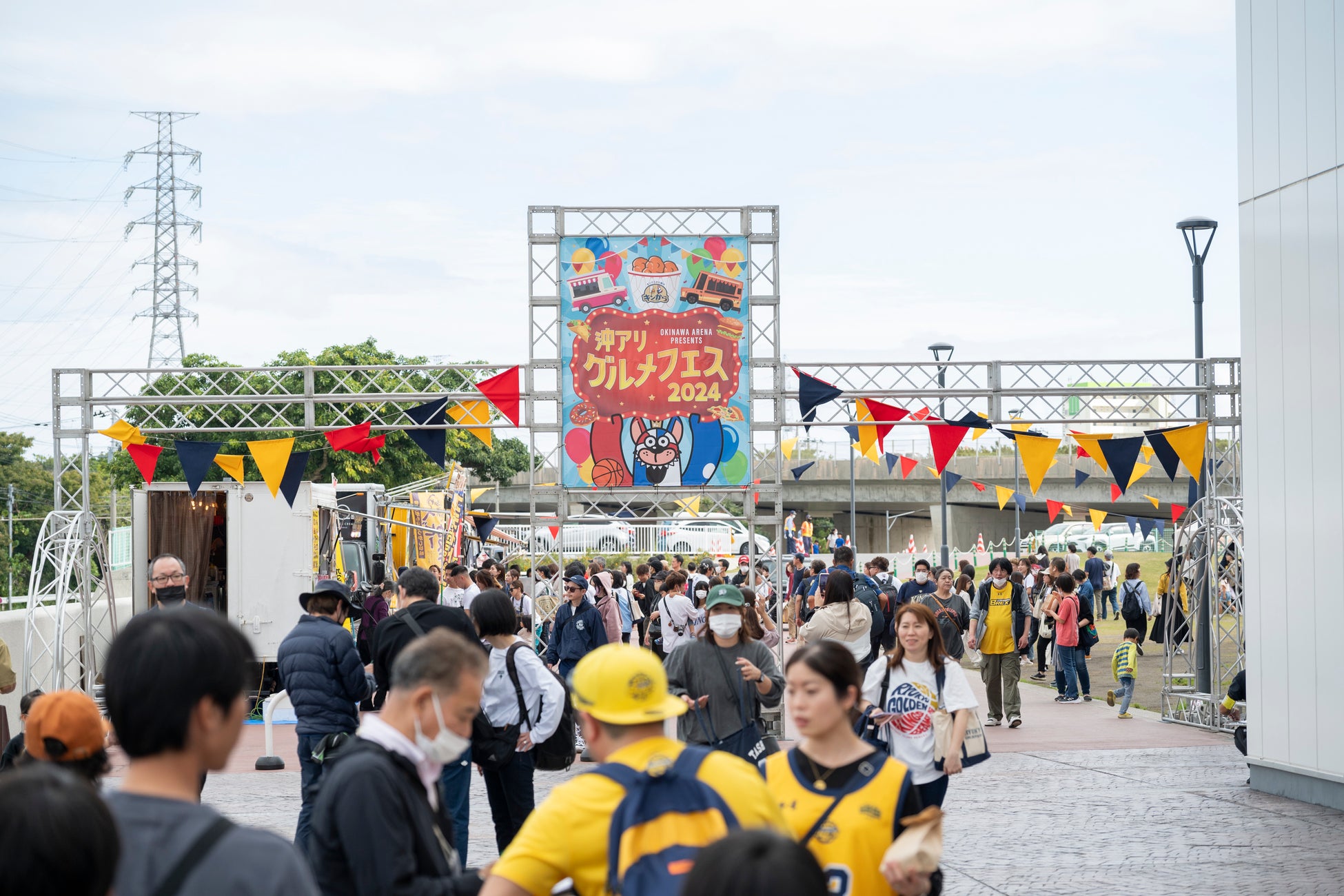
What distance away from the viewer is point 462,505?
31.0 meters

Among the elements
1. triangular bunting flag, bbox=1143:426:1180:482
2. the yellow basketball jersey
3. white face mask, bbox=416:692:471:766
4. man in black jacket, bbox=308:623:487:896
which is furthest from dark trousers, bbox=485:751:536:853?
triangular bunting flag, bbox=1143:426:1180:482

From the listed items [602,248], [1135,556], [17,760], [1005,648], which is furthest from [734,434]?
[1135,556]

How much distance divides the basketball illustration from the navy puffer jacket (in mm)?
6919

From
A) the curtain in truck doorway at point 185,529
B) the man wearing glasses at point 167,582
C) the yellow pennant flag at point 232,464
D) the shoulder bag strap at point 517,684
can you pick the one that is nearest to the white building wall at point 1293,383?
the shoulder bag strap at point 517,684

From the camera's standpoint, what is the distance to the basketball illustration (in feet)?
45.9

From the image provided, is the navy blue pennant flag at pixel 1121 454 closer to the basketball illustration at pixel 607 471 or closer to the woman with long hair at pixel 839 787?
the basketball illustration at pixel 607 471

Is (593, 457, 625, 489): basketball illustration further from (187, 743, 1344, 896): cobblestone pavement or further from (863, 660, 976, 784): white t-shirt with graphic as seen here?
(863, 660, 976, 784): white t-shirt with graphic

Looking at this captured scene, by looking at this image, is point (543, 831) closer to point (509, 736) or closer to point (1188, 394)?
point (509, 736)

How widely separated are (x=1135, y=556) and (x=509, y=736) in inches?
2095

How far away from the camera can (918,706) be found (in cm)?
621

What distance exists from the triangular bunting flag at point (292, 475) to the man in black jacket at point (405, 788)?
12.5 meters

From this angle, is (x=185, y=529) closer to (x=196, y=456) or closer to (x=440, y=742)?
(x=196, y=456)

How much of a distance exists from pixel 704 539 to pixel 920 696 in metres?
48.1

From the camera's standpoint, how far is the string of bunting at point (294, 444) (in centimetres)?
1483
